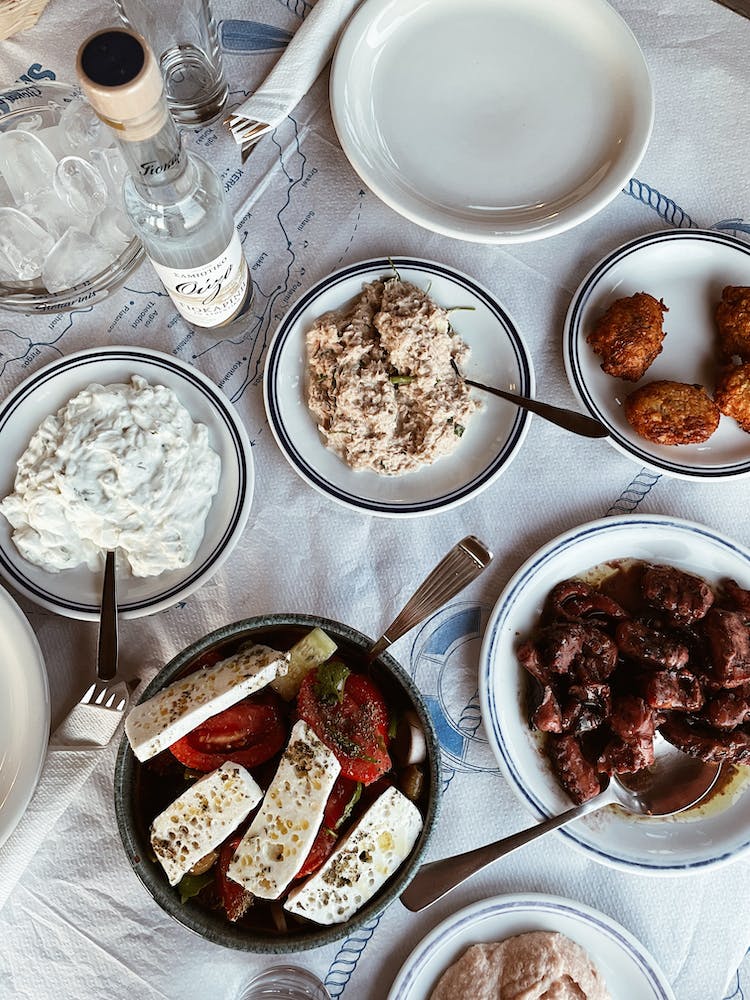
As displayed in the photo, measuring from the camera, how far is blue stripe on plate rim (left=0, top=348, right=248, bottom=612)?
1.47 meters

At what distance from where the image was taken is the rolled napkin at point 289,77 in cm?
160

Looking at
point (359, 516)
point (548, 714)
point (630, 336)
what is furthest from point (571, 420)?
point (548, 714)

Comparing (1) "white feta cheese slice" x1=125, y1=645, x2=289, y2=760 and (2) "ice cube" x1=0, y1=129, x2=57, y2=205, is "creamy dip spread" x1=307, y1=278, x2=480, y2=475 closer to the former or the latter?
(1) "white feta cheese slice" x1=125, y1=645, x2=289, y2=760

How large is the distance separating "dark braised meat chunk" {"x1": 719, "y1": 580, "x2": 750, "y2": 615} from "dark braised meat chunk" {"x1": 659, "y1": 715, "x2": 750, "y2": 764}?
0.23 metres

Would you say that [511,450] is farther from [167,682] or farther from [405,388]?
[167,682]

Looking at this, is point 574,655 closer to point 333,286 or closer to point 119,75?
point 333,286

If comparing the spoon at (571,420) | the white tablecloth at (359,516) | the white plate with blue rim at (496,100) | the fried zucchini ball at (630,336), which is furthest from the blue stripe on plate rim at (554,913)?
the white plate with blue rim at (496,100)

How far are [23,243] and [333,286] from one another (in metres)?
0.59

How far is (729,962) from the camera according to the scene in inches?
62.9

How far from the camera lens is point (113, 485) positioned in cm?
142

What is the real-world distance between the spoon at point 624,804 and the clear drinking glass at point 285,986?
28 cm

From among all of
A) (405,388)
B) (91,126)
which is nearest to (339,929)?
(405,388)

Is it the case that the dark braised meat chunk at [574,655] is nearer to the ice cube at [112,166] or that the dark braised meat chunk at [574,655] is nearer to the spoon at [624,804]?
the spoon at [624,804]

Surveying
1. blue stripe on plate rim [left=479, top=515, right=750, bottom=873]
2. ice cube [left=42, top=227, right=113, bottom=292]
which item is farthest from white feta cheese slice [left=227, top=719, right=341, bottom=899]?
ice cube [left=42, top=227, right=113, bottom=292]
